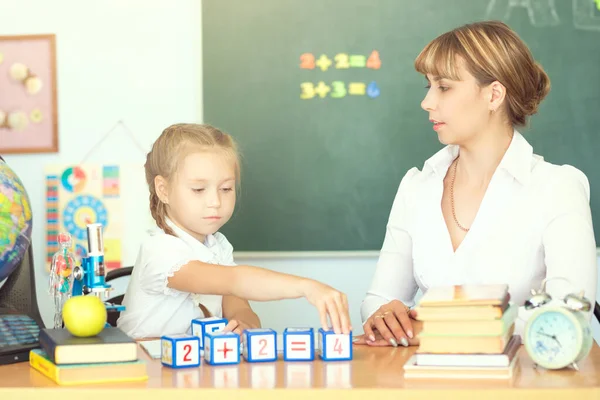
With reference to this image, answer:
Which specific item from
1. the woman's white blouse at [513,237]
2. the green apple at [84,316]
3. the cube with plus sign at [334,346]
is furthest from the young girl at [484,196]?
the green apple at [84,316]

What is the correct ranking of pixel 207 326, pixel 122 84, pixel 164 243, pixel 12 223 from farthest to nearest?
pixel 122 84 → pixel 164 243 → pixel 12 223 → pixel 207 326

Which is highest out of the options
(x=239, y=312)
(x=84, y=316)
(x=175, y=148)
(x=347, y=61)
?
(x=347, y=61)

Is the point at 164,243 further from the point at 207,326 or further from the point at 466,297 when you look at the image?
the point at 466,297

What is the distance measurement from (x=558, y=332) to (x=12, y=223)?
115 cm

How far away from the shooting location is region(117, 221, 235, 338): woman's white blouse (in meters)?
2.00

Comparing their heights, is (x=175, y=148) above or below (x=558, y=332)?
above

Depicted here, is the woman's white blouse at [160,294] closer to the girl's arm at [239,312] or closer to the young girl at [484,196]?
the girl's arm at [239,312]

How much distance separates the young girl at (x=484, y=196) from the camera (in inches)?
86.6

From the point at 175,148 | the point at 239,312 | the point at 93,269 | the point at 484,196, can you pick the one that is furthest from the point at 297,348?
the point at 484,196

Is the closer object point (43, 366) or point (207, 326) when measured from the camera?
point (43, 366)

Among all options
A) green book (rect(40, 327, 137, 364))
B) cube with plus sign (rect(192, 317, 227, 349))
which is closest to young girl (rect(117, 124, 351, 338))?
cube with plus sign (rect(192, 317, 227, 349))

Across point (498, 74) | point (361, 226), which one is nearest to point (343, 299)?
point (498, 74)

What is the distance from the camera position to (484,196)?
2266 mm

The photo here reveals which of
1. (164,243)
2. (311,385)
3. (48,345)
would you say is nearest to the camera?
(311,385)
